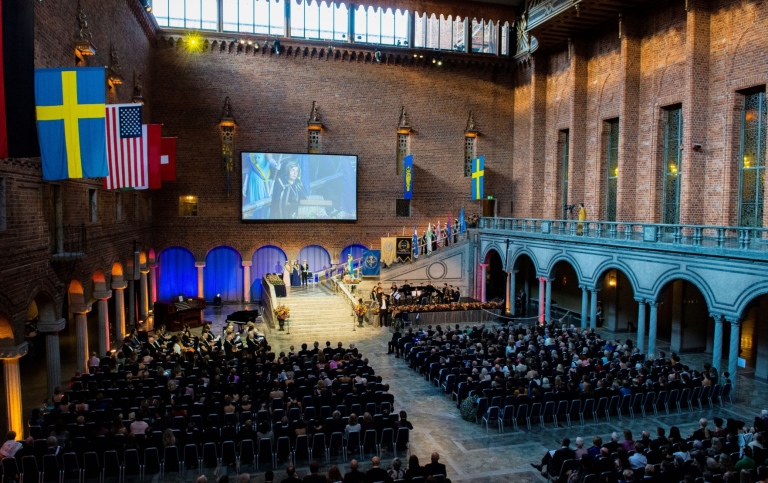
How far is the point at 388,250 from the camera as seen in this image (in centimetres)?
3519

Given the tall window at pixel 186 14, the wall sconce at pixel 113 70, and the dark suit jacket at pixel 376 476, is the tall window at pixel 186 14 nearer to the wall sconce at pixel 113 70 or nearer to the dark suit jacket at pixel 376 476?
the wall sconce at pixel 113 70

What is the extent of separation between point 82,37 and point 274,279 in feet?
58.2

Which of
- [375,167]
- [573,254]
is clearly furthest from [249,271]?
[573,254]

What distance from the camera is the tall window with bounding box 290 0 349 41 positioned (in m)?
36.1

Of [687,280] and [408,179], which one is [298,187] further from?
[687,280]

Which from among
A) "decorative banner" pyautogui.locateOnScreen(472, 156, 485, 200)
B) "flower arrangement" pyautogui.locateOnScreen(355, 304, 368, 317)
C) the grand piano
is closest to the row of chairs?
"flower arrangement" pyautogui.locateOnScreen(355, 304, 368, 317)

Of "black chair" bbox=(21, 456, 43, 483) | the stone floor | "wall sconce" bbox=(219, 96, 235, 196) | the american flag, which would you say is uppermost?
"wall sconce" bbox=(219, 96, 235, 196)

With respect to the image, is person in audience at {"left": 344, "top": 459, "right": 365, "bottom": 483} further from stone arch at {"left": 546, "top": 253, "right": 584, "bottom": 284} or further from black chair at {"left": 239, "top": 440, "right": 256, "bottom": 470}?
stone arch at {"left": 546, "top": 253, "right": 584, "bottom": 284}

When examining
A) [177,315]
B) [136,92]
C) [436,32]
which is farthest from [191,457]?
[436,32]

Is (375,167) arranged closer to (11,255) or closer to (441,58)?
(441,58)

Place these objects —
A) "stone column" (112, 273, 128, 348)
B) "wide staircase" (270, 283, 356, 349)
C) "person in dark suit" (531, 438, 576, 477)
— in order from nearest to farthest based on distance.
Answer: "person in dark suit" (531, 438, 576, 477), "stone column" (112, 273, 128, 348), "wide staircase" (270, 283, 356, 349)

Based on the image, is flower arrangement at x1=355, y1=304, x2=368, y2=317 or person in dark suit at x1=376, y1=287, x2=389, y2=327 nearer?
flower arrangement at x1=355, y1=304, x2=368, y2=317

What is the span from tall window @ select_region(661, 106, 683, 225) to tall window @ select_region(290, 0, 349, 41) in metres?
20.7

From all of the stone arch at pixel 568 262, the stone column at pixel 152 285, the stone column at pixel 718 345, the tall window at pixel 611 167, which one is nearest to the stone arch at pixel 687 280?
the stone column at pixel 718 345
